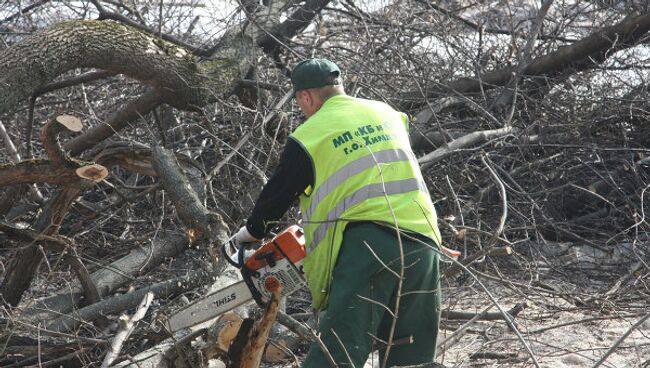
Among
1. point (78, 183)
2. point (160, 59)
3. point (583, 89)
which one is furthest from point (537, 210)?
point (78, 183)

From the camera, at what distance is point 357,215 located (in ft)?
10.9

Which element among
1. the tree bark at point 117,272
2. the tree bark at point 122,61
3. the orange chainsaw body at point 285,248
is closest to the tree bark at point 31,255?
the tree bark at point 117,272

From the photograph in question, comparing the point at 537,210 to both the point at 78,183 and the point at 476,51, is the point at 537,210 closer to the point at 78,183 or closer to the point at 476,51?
the point at 476,51

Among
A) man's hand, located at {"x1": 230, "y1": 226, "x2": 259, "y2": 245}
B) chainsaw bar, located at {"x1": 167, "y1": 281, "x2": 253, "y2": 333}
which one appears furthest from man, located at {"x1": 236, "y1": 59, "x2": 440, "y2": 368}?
chainsaw bar, located at {"x1": 167, "y1": 281, "x2": 253, "y2": 333}

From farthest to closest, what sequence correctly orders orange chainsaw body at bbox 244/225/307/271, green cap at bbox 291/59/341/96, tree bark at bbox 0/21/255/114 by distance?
tree bark at bbox 0/21/255/114 < green cap at bbox 291/59/341/96 < orange chainsaw body at bbox 244/225/307/271

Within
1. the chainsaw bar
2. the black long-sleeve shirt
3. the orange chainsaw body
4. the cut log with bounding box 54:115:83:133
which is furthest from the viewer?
the cut log with bounding box 54:115:83:133

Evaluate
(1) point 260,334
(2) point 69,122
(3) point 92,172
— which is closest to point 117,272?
(3) point 92,172

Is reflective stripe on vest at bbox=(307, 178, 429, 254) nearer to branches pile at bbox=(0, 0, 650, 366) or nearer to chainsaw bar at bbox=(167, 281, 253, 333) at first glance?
chainsaw bar at bbox=(167, 281, 253, 333)

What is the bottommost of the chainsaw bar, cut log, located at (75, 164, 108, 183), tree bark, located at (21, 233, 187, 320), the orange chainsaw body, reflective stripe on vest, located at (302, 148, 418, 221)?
tree bark, located at (21, 233, 187, 320)

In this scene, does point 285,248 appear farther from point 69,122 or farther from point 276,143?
point 276,143

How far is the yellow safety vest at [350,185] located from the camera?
334cm

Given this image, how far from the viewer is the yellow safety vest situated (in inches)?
132

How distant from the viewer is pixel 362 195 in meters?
3.33

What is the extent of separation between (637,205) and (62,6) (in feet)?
15.9
